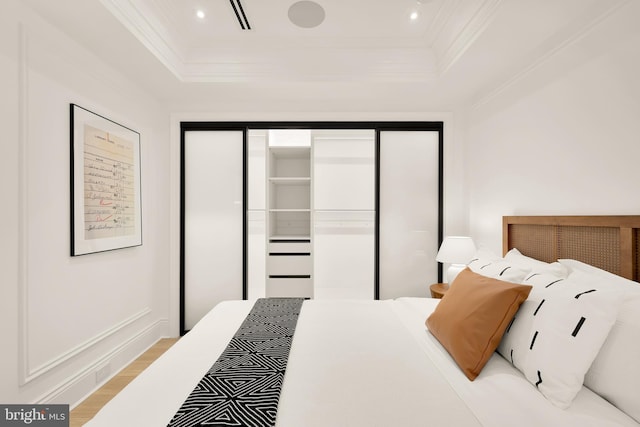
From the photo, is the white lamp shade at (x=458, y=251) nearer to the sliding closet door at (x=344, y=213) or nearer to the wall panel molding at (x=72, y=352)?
the sliding closet door at (x=344, y=213)

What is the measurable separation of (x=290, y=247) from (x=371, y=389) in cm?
246

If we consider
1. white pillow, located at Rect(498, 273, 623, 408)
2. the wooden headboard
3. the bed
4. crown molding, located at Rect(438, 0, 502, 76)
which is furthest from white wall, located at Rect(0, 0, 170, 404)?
the wooden headboard

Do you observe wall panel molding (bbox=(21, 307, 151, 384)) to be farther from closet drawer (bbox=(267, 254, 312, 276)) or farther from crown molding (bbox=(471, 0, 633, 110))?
crown molding (bbox=(471, 0, 633, 110))

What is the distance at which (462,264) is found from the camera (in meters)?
2.69

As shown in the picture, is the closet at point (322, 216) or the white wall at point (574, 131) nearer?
the white wall at point (574, 131)

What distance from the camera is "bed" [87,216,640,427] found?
95 centimetres

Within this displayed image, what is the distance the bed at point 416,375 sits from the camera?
0.95 meters

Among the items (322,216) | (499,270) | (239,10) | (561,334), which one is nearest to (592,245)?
(499,270)

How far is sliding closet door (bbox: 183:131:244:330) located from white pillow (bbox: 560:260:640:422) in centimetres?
290

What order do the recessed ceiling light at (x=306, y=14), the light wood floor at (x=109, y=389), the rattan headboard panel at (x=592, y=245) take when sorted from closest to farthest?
1. the rattan headboard panel at (x=592, y=245)
2. the light wood floor at (x=109, y=389)
3. the recessed ceiling light at (x=306, y=14)

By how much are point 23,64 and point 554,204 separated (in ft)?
10.7

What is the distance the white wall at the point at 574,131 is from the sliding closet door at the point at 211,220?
255 centimetres

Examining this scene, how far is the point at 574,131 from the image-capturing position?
70.9 inches

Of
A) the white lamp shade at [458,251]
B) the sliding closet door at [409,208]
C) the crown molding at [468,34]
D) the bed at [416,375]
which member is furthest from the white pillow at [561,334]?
the sliding closet door at [409,208]
